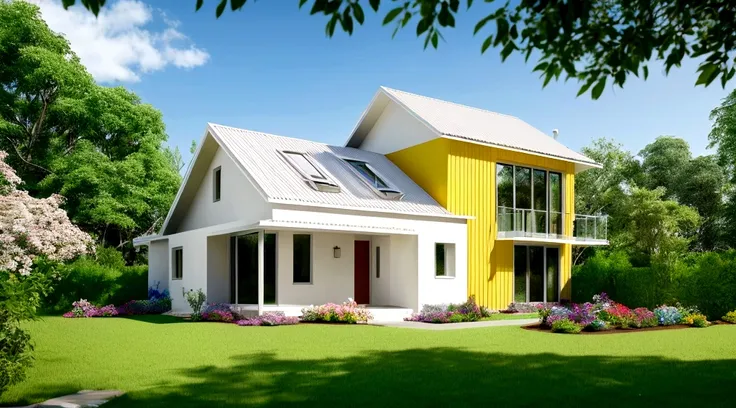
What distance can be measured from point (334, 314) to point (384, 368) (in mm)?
7834

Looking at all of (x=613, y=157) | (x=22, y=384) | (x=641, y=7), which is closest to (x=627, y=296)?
(x=641, y=7)

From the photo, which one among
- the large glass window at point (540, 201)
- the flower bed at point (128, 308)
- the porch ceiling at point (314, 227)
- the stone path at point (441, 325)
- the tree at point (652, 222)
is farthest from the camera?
the tree at point (652, 222)

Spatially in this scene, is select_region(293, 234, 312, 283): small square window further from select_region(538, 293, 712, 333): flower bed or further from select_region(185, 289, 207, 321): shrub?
select_region(538, 293, 712, 333): flower bed

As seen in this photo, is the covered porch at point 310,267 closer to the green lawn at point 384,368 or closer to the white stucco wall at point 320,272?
the white stucco wall at point 320,272

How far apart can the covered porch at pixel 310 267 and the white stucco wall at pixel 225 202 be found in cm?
72

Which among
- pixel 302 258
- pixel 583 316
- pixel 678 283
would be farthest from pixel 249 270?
pixel 678 283

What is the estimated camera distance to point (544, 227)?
77.3 ft

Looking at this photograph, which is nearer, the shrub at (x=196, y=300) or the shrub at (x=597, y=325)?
the shrub at (x=597, y=325)

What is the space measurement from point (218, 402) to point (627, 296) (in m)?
18.3

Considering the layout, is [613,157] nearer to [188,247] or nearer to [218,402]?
[188,247]

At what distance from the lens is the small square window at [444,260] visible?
2044cm

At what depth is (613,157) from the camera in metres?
42.9

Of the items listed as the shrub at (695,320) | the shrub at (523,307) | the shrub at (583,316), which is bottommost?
the shrub at (523,307)

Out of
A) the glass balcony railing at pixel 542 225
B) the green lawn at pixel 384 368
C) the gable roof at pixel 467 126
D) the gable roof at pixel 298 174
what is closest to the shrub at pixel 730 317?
the green lawn at pixel 384 368
